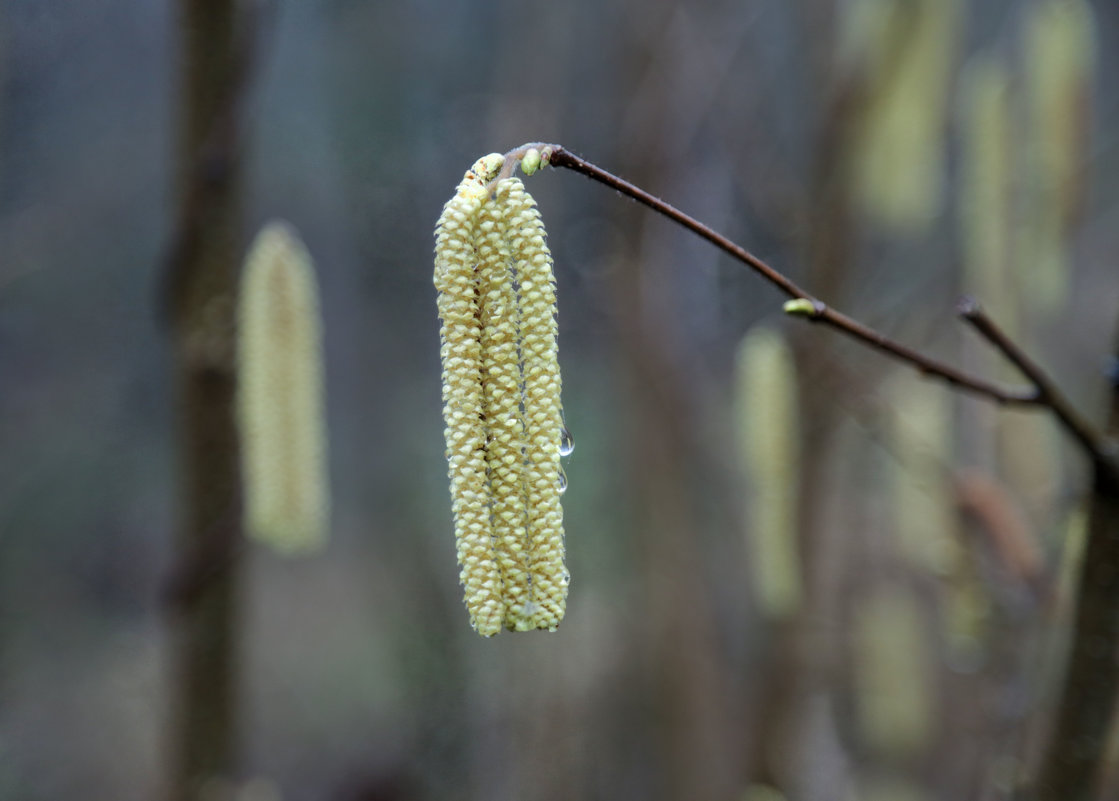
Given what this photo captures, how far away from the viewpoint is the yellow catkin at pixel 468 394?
0.54 metres

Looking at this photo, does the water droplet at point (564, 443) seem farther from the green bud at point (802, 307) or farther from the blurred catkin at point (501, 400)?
the green bud at point (802, 307)

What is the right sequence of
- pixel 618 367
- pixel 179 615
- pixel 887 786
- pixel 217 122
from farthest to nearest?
pixel 887 786 < pixel 618 367 < pixel 179 615 < pixel 217 122

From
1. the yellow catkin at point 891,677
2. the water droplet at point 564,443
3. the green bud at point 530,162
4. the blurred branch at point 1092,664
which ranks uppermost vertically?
the green bud at point 530,162

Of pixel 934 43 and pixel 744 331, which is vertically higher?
pixel 934 43

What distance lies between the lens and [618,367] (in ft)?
7.98

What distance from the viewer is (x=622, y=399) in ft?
7.43

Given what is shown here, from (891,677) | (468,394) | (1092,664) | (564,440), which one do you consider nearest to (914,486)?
(891,677)

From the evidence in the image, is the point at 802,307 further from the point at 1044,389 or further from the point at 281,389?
the point at 281,389

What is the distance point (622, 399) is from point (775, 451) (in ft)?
2.77

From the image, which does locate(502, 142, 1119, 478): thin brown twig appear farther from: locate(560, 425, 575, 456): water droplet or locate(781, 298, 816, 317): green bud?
locate(560, 425, 575, 456): water droplet

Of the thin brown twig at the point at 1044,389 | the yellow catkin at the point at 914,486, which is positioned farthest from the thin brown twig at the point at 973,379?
the yellow catkin at the point at 914,486

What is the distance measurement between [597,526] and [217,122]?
2.89 metres

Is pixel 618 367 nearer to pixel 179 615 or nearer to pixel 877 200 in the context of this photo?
pixel 877 200

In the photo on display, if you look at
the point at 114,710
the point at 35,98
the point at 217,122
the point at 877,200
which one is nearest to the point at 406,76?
the point at 35,98
